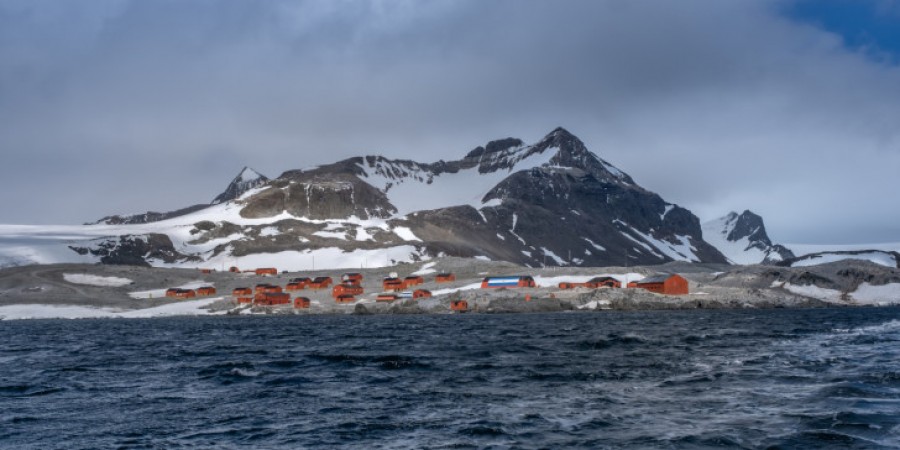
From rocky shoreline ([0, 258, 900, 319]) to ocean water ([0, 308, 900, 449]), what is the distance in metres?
78.6

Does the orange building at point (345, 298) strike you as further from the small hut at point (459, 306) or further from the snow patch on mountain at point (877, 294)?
the snow patch on mountain at point (877, 294)

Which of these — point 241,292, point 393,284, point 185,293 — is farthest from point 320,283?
point 185,293

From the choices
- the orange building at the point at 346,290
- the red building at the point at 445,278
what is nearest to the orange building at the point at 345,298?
the orange building at the point at 346,290

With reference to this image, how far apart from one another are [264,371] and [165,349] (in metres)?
20.9

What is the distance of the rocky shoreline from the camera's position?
14012cm

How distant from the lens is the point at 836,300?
161 m

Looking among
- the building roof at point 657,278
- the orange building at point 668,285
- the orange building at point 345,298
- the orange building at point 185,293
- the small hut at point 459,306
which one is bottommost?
the small hut at point 459,306

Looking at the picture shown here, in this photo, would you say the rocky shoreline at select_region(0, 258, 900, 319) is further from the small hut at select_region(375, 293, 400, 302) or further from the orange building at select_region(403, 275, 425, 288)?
the orange building at select_region(403, 275, 425, 288)

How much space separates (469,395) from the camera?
34219 millimetres

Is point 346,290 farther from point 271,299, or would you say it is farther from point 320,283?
point 320,283

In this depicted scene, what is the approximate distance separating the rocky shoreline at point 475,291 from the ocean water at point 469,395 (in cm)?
7864

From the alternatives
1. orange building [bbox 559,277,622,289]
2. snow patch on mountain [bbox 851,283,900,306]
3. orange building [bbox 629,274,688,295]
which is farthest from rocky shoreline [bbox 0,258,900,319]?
orange building [bbox 629,274,688,295]

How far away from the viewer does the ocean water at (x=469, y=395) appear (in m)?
25.7

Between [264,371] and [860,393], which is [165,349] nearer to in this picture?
[264,371]
